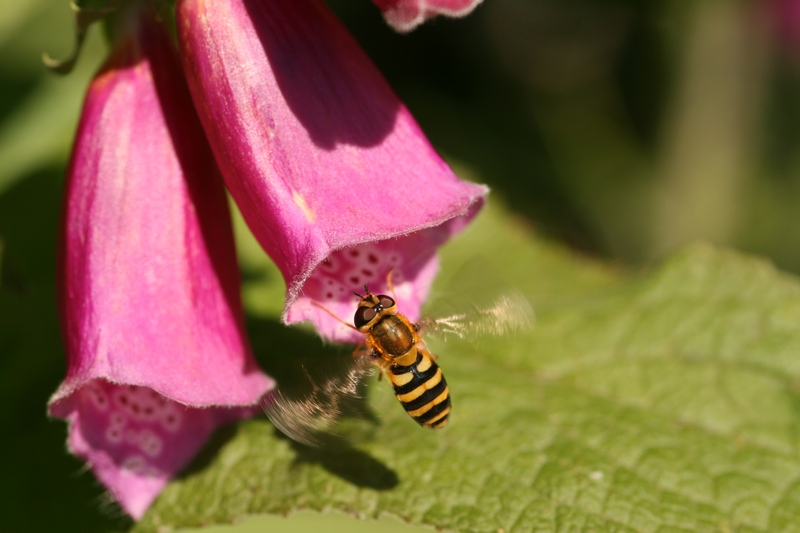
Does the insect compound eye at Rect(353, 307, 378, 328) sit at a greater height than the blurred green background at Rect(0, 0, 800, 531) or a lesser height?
greater

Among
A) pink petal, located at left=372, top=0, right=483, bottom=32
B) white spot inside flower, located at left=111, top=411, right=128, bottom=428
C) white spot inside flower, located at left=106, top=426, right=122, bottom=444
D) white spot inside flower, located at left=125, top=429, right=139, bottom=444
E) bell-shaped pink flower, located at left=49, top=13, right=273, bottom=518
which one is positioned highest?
pink petal, located at left=372, top=0, right=483, bottom=32

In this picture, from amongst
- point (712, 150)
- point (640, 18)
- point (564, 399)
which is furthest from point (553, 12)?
point (564, 399)

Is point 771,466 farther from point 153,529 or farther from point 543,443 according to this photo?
point 153,529

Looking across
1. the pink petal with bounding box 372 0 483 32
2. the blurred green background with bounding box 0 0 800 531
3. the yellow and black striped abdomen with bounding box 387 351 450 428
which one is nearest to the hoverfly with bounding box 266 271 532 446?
the yellow and black striped abdomen with bounding box 387 351 450 428

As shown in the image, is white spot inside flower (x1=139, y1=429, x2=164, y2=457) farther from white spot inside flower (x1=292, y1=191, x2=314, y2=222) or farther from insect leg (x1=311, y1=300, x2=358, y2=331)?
white spot inside flower (x1=292, y1=191, x2=314, y2=222)

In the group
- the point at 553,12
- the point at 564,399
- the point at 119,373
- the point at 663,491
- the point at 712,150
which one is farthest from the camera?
the point at 553,12

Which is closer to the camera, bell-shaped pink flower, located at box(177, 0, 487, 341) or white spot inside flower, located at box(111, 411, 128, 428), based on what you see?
bell-shaped pink flower, located at box(177, 0, 487, 341)

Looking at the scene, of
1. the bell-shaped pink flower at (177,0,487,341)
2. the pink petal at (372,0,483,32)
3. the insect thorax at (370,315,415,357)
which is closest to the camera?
the pink petal at (372,0,483,32)

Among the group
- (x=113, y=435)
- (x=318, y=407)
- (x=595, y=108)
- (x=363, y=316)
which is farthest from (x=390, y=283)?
(x=595, y=108)
